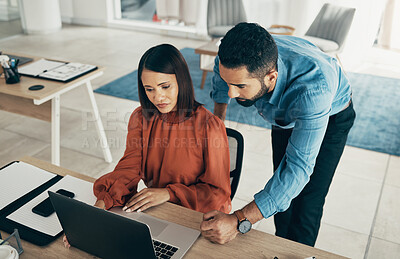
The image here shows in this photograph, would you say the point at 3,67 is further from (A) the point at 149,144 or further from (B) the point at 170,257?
(B) the point at 170,257

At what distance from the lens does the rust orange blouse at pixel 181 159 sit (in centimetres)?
141

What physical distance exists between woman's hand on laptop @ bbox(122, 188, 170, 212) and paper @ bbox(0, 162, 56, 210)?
1.21 feet

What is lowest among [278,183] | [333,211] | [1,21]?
[333,211]

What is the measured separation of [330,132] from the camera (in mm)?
1648

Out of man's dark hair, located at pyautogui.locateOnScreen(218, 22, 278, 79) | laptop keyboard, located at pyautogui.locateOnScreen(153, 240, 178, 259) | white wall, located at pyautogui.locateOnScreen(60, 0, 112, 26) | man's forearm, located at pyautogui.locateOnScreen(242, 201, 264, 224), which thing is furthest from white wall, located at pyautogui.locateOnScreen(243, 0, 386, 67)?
laptop keyboard, located at pyautogui.locateOnScreen(153, 240, 178, 259)

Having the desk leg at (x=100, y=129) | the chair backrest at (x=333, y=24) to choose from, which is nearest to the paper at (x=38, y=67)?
the desk leg at (x=100, y=129)

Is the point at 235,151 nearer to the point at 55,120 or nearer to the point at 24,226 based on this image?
the point at 24,226

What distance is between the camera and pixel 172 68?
4.58 feet

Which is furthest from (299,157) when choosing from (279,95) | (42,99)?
(42,99)

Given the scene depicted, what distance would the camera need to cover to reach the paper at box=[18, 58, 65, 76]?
2.44 m

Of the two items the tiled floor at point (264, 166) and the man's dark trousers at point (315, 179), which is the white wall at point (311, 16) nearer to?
the tiled floor at point (264, 166)

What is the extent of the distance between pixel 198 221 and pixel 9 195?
0.69 metres

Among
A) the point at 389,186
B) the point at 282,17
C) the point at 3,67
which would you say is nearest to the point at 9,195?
the point at 3,67

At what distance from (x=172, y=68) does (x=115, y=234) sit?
68 cm
